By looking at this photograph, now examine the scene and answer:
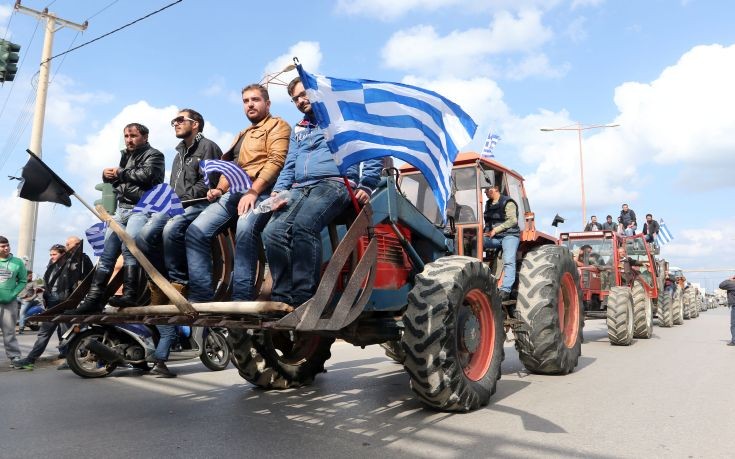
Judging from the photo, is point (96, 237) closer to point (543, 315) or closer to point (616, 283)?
point (543, 315)

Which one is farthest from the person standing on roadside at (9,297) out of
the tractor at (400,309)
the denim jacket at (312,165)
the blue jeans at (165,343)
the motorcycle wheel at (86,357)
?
the denim jacket at (312,165)

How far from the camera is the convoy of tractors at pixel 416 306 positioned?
4105mm

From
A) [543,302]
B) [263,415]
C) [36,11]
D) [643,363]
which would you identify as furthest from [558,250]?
[36,11]

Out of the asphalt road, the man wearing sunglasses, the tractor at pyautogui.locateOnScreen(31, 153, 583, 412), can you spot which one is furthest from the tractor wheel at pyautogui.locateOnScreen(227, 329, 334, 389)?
the man wearing sunglasses

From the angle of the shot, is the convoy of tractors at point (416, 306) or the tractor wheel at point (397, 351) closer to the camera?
the convoy of tractors at point (416, 306)

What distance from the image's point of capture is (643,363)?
27.6 ft

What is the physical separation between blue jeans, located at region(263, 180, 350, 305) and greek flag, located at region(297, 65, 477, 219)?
0.37m

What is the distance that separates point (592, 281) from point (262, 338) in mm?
Answer: 8863

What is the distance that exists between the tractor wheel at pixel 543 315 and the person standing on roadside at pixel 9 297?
23.9 feet

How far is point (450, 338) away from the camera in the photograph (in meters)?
4.61

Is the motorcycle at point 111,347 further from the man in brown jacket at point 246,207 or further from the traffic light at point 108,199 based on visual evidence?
the man in brown jacket at point 246,207

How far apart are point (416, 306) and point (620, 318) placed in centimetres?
753

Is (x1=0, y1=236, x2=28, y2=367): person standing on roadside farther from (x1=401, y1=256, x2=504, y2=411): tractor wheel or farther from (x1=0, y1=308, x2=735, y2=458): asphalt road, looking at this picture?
(x1=401, y1=256, x2=504, y2=411): tractor wheel

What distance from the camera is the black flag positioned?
467 cm
